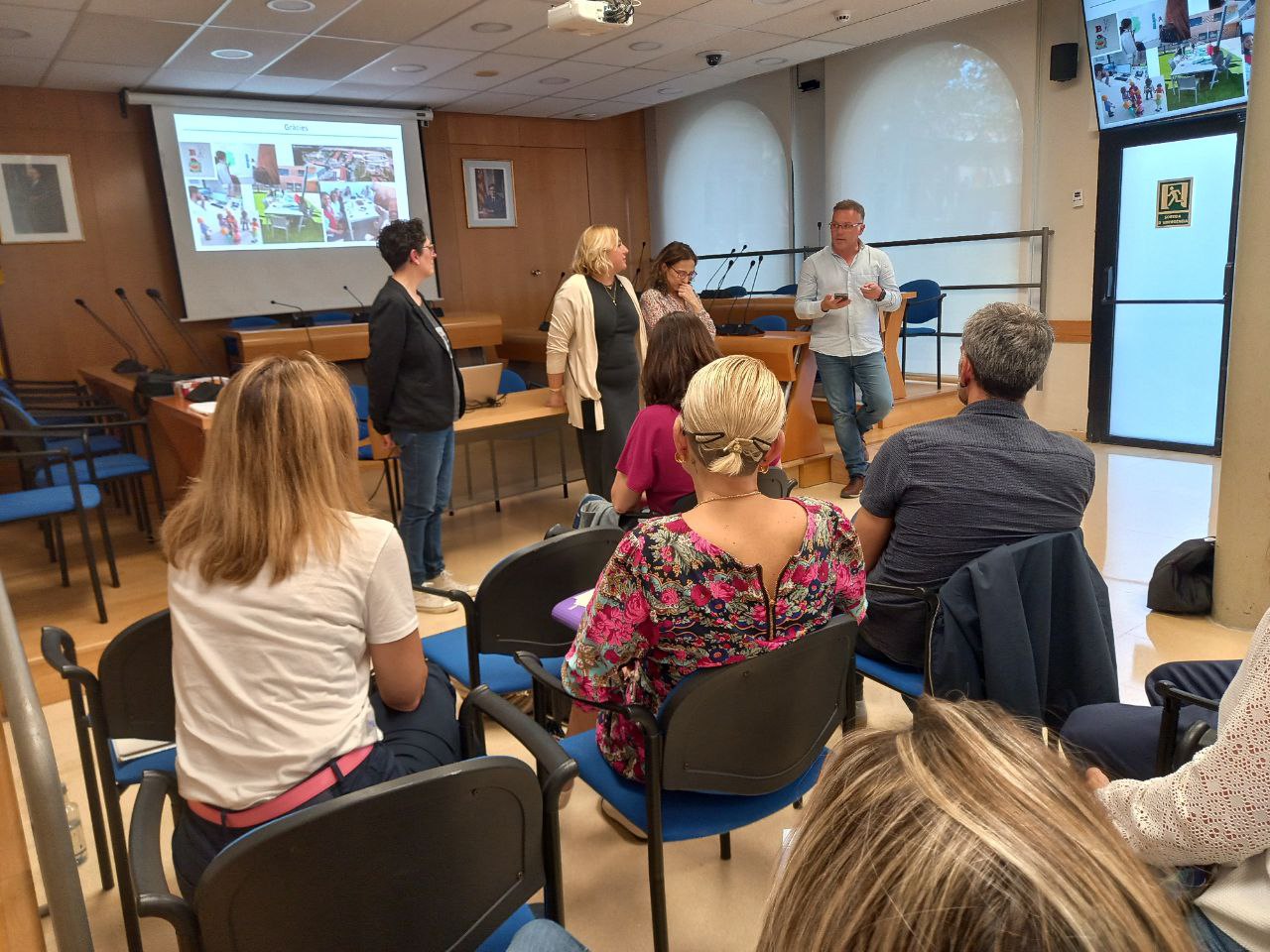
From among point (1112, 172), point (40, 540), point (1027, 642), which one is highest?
point (1112, 172)

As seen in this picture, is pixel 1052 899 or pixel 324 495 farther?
pixel 324 495

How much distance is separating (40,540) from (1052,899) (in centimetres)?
535

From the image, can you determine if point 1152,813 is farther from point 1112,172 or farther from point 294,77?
point 294,77

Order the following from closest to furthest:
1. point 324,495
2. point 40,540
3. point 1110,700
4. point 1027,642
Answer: point 324,495
point 1027,642
point 1110,700
point 40,540

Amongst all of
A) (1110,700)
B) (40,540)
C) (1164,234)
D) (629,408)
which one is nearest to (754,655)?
(1110,700)

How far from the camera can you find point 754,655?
1473 millimetres

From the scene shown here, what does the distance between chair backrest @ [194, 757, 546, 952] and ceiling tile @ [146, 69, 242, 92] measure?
641 cm

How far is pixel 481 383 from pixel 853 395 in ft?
6.65

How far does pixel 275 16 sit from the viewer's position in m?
4.80

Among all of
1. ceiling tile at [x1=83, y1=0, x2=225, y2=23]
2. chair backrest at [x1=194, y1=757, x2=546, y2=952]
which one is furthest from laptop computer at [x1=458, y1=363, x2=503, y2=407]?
chair backrest at [x1=194, y1=757, x2=546, y2=952]

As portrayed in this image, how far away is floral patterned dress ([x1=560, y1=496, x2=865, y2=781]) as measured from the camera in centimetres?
144

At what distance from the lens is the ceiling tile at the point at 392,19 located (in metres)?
4.77

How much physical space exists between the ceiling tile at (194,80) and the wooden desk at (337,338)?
5.81 feet

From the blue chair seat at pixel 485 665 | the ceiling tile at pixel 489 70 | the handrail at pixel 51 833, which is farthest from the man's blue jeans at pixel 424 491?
the ceiling tile at pixel 489 70
